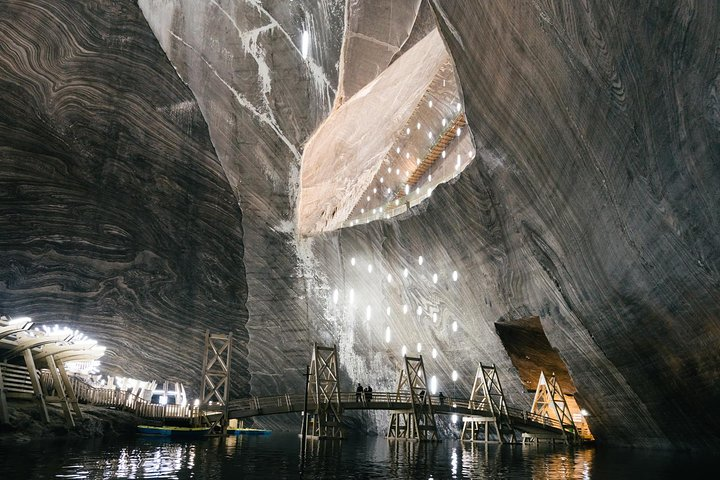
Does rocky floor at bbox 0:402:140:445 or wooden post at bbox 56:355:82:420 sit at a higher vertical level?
wooden post at bbox 56:355:82:420

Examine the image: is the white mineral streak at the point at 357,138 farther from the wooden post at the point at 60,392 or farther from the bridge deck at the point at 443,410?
the wooden post at the point at 60,392

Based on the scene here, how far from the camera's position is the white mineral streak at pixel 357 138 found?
3344cm

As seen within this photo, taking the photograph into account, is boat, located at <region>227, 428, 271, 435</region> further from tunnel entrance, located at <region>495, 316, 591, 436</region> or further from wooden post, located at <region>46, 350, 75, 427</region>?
tunnel entrance, located at <region>495, 316, 591, 436</region>

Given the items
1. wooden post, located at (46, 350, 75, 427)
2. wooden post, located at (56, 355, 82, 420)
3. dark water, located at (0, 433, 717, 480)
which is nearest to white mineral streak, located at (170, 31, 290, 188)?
wooden post, located at (56, 355, 82, 420)

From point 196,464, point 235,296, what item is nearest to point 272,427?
point 235,296

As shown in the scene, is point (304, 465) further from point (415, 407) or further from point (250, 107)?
point (250, 107)

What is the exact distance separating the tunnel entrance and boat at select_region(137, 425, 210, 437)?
13.8m

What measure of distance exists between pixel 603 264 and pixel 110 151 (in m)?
25.3

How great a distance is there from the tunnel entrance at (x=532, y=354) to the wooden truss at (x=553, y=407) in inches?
27.5

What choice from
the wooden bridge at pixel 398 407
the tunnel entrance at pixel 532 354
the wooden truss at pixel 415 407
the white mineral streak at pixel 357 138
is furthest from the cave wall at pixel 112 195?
the tunnel entrance at pixel 532 354

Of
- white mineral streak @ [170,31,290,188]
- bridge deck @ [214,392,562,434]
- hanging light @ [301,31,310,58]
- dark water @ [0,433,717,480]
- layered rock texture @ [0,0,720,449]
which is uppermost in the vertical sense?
hanging light @ [301,31,310,58]

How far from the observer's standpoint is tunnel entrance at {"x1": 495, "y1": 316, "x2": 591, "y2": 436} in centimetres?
2578

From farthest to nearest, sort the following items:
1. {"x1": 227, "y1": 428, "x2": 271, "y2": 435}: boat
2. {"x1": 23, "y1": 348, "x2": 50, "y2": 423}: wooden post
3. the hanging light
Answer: {"x1": 227, "y1": 428, "x2": 271, "y2": 435}: boat → the hanging light → {"x1": 23, "y1": 348, "x2": 50, "y2": 423}: wooden post

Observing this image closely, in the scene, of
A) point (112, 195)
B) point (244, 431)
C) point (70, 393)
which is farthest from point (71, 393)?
point (244, 431)
